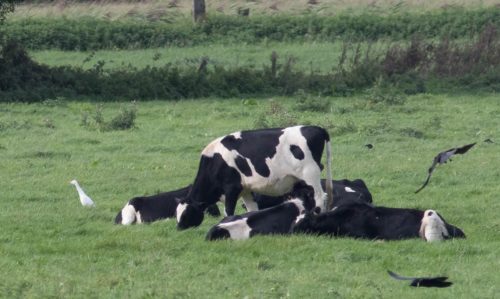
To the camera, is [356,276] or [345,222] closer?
[356,276]

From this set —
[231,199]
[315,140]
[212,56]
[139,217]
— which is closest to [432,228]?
[315,140]

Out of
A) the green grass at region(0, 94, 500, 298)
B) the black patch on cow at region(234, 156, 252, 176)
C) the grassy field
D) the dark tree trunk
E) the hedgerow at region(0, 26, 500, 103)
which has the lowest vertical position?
the grassy field

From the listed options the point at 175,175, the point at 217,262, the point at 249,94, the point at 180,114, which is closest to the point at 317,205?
the point at 217,262

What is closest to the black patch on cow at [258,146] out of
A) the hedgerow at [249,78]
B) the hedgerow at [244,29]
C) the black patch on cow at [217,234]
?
the black patch on cow at [217,234]

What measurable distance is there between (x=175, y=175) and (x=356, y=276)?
23.0 ft

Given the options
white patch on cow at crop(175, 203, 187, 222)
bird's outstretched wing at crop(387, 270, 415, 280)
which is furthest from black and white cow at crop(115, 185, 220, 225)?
bird's outstretched wing at crop(387, 270, 415, 280)

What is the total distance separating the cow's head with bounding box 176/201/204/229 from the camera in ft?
43.2

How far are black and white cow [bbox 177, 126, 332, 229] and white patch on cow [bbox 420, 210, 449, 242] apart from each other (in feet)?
5.27

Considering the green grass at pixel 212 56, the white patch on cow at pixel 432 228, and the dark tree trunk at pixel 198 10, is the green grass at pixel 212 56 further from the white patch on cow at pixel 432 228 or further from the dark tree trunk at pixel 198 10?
the white patch on cow at pixel 432 228

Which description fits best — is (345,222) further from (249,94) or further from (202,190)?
(249,94)

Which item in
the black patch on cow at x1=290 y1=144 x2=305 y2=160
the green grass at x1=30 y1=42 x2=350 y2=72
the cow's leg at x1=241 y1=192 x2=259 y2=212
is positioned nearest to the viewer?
the black patch on cow at x1=290 y1=144 x2=305 y2=160

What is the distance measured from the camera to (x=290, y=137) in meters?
13.6

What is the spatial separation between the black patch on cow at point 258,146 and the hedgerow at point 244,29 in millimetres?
23344

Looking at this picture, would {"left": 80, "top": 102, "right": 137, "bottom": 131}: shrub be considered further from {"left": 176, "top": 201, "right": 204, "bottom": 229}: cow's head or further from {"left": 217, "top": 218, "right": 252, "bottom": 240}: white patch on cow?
{"left": 217, "top": 218, "right": 252, "bottom": 240}: white patch on cow
